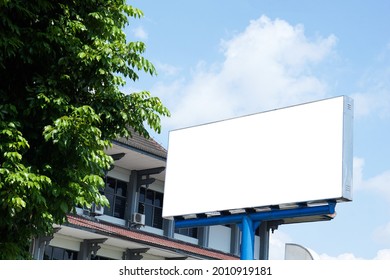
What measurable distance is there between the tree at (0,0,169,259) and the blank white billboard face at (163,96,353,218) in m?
2.83

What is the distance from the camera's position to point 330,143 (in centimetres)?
1609

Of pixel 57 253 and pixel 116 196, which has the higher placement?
pixel 116 196

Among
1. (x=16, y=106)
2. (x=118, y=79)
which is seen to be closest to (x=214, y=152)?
(x=118, y=79)

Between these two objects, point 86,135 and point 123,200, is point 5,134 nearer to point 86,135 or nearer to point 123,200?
point 86,135

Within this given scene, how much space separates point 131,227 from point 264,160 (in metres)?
13.7

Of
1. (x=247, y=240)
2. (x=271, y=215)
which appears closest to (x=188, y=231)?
(x=271, y=215)

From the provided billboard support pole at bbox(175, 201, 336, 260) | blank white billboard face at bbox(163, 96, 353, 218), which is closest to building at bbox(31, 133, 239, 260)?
blank white billboard face at bbox(163, 96, 353, 218)

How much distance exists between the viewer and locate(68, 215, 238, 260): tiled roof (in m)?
26.6

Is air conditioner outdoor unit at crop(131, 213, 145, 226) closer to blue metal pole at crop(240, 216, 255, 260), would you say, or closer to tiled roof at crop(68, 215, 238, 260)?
tiled roof at crop(68, 215, 238, 260)

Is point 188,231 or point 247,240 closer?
point 247,240

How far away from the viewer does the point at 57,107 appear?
1418 centimetres

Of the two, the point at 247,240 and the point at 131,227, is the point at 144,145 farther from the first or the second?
the point at 247,240

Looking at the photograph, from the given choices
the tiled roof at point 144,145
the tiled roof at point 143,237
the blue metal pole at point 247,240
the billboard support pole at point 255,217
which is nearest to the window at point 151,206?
the tiled roof at point 143,237

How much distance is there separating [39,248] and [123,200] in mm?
5603
